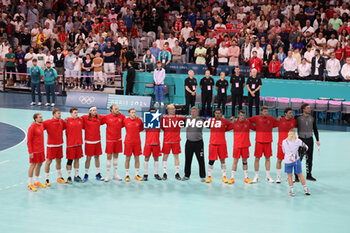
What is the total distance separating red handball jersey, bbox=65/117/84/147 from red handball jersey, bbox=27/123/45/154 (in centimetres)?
78

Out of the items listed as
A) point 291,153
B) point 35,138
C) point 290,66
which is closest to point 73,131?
point 35,138

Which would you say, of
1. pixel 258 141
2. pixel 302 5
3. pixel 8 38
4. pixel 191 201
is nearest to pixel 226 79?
A: pixel 302 5

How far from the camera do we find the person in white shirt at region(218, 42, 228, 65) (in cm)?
2650

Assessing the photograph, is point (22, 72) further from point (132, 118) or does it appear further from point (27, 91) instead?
point (132, 118)

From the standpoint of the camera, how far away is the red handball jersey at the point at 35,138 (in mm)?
13773

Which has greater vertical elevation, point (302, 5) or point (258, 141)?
point (302, 5)

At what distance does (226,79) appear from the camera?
2544 cm

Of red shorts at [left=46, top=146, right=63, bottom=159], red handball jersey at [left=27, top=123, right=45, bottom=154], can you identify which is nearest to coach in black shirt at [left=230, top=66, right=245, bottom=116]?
red shorts at [left=46, top=146, right=63, bottom=159]

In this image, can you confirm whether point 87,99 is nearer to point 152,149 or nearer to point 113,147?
point 113,147

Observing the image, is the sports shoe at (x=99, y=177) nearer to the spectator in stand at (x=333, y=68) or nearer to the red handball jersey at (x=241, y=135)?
the red handball jersey at (x=241, y=135)

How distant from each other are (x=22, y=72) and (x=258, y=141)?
19316 mm

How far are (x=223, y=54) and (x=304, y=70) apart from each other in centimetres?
404

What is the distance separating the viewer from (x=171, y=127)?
1498 cm

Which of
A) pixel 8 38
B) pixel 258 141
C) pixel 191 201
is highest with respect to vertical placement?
pixel 8 38
